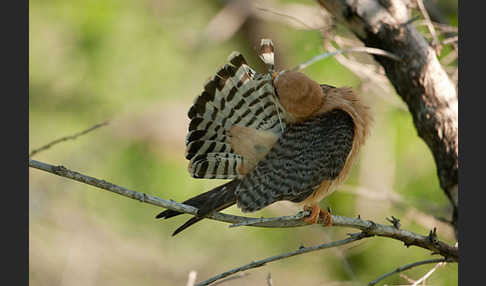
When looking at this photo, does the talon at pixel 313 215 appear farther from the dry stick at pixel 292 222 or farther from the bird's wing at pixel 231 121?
the bird's wing at pixel 231 121

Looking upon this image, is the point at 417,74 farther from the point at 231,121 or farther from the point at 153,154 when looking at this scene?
the point at 153,154

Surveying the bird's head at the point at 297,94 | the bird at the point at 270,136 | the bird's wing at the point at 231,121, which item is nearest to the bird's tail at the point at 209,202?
the bird at the point at 270,136

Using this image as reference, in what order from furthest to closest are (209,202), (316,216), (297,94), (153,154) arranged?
1. (153,154)
2. (297,94)
3. (316,216)
4. (209,202)

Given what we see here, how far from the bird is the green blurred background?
1.36m

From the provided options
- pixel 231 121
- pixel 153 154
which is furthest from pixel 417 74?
pixel 153 154

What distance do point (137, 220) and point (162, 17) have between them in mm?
2585

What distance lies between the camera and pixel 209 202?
2.55m

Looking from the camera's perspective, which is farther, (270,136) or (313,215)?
(270,136)

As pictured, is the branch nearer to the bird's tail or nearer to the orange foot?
the orange foot

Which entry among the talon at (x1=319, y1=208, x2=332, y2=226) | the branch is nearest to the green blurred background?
the branch

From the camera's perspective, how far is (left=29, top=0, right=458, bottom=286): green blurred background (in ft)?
17.5

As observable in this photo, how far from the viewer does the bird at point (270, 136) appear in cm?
281

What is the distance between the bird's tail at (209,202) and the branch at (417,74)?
1.08 meters

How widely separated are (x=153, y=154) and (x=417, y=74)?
15.6 feet
